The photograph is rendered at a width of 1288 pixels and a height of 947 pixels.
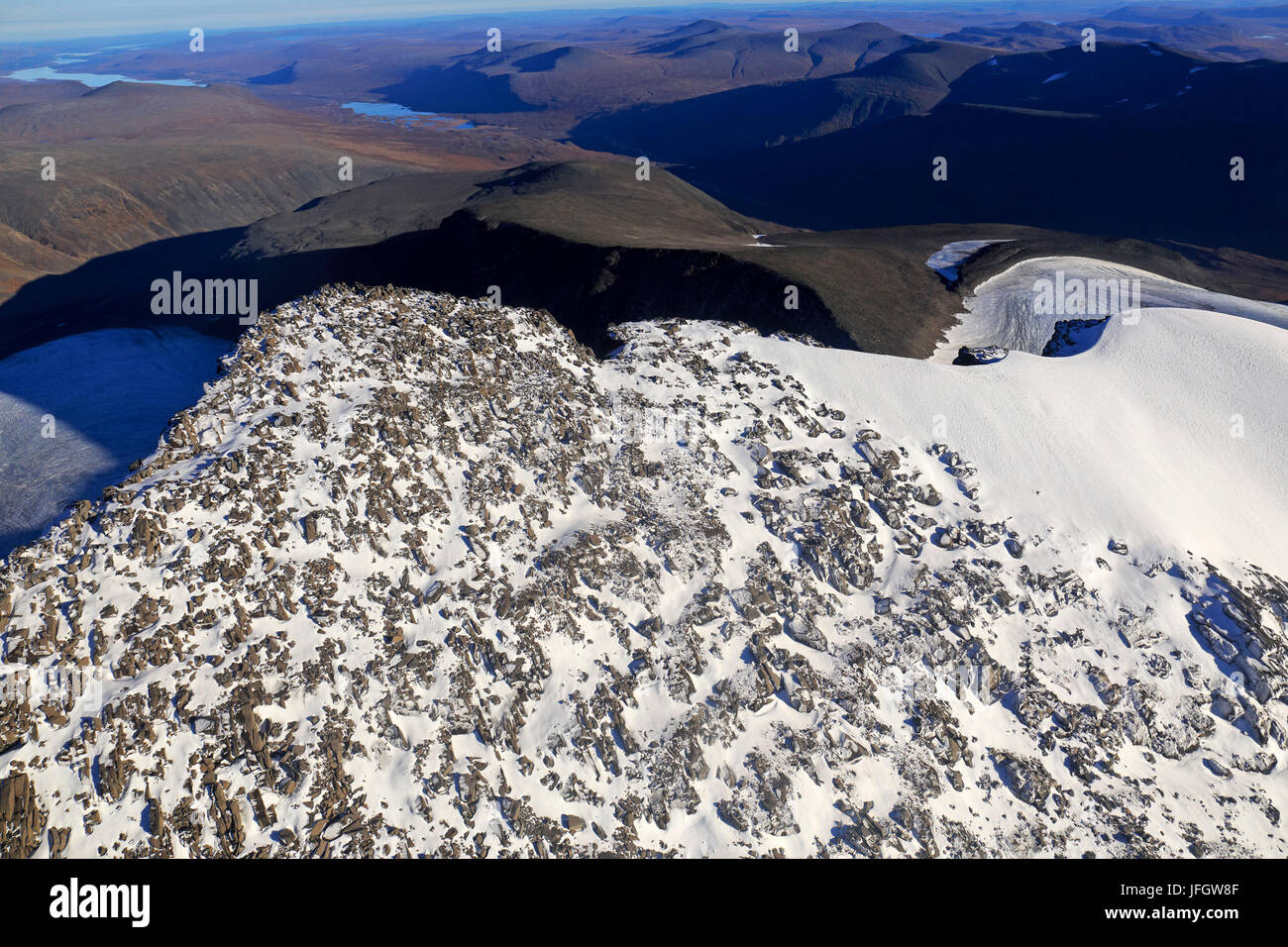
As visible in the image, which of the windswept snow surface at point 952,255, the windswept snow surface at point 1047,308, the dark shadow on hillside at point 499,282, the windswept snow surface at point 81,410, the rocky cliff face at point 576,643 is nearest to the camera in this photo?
the rocky cliff face at point 576,643

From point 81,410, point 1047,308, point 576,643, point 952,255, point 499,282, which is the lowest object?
point 576,643

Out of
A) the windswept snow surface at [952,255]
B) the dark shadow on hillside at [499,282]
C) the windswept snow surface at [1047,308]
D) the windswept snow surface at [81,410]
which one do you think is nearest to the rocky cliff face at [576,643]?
the windswept snow surface at [81,410]

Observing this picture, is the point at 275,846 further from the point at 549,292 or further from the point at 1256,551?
the point at 549,292

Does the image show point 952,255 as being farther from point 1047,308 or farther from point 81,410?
point 81,410

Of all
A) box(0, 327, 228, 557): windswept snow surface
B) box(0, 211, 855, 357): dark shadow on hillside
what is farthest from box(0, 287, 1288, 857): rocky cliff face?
box(0, 211, 855, 357): dark shadow on hillside

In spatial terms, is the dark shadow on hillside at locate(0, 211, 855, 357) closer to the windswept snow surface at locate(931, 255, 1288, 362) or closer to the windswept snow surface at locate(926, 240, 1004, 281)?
the windswept snow surface at locate(931, 255, 1288, 362)

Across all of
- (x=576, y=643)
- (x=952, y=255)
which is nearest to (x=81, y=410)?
(x=576, y=643)

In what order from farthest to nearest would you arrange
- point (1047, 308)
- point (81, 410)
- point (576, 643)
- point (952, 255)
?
point (952, 255) < point (1047, 308) < point (81, 410) < point (576, 643)

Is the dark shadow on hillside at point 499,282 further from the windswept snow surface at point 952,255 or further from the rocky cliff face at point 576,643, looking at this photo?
the windswept snow surface at point 952,255
